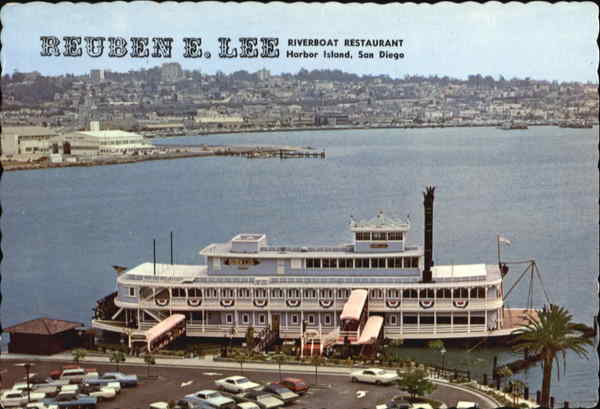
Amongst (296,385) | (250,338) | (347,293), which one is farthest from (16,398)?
(347,293)

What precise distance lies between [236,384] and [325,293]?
832 centimetres

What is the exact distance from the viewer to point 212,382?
19750mm

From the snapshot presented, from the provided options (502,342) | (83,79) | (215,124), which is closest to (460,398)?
(502,342)

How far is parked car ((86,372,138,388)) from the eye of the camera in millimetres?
19209

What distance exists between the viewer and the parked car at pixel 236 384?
1869cm

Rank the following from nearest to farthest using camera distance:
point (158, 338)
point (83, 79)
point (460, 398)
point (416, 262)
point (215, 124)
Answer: point (460, 398)
point (158, 338)
point (416, 262)
point (83, 79)
point (215, 124)

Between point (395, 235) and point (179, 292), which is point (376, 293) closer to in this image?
point (395, 235)

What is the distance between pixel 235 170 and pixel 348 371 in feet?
229

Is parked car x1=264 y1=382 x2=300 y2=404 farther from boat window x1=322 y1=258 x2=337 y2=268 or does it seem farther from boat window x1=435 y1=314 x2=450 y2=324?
boat window x1=435 y1=314 x2=450 y2=324

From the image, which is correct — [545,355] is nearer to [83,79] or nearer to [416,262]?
[416,262]

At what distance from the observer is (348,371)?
20703 mm

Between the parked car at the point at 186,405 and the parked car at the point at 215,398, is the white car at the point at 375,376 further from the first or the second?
the parked car at the point at 186,405

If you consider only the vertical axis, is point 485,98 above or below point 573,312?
above

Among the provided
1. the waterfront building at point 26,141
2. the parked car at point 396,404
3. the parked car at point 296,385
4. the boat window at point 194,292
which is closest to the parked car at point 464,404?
the parked car at point 396,404
